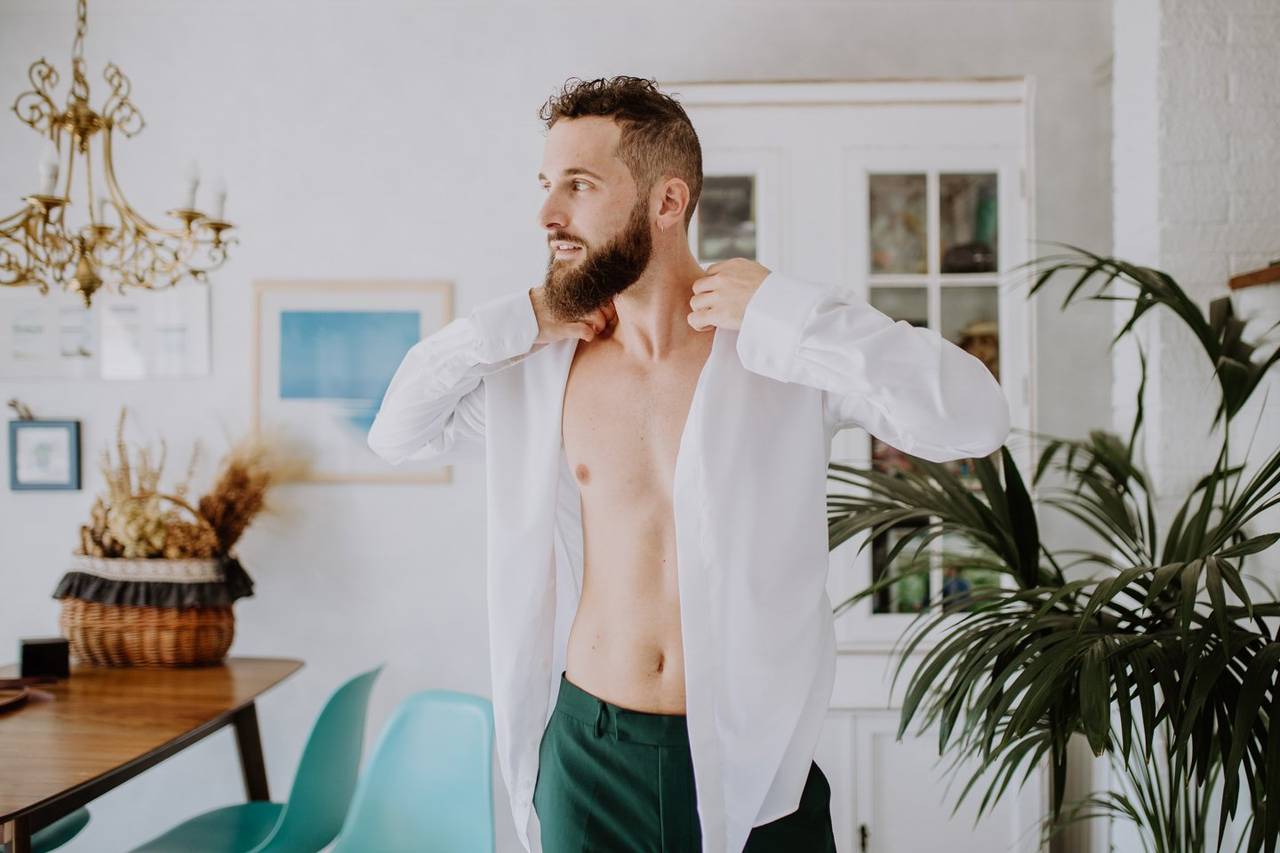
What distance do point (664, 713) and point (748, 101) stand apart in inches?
78.1

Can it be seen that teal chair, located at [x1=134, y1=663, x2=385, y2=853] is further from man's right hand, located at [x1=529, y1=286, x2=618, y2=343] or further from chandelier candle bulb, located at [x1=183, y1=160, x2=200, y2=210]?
man's right hand, located at [x1=529, y1=286, x2=618, y2=343]

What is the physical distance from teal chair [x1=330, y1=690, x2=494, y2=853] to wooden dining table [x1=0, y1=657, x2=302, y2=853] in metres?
0.46

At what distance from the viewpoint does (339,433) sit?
306 cm

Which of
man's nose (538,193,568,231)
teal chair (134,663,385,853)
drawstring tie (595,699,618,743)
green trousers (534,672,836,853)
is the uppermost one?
man's nose (538,193,568,231)

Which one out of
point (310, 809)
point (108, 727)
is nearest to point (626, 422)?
point (310, 809)

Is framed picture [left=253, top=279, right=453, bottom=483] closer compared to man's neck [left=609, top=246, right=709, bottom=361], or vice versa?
man's neck [left=609, top=246, right=709, bottom=361]

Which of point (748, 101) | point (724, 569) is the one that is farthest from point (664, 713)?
Answer: point (748, 101)

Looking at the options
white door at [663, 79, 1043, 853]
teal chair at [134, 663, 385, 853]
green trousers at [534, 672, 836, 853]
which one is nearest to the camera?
green trousers at [534, 672, 836, 853]

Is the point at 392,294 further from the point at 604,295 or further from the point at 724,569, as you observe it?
the point at 724,569

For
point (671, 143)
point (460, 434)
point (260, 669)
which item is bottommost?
point (260, 669)

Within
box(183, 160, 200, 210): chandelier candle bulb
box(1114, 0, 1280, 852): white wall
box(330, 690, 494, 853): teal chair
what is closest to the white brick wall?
box(1114, 0, 1280, 852): white wall

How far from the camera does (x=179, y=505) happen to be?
8.68ft

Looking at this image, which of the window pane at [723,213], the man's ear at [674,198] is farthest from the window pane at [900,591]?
the man's ear at [674,198]

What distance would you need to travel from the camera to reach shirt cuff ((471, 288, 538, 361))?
4.57 ft
